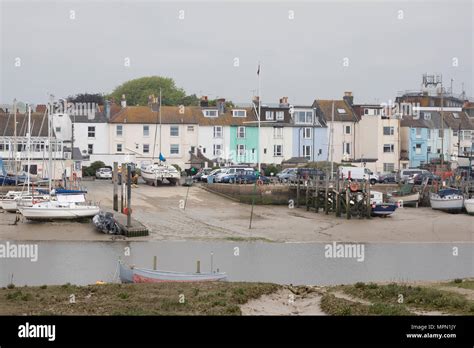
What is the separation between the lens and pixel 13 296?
2475cm

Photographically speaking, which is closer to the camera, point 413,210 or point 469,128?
point 413,210

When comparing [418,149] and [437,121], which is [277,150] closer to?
[418,149]

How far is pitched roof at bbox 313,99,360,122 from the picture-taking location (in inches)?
3590

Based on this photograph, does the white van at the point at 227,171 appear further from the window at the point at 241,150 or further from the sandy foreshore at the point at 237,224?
the window at the point at 241,150

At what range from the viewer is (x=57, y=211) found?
51781mm

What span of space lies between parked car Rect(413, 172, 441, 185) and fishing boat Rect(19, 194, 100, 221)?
3221 cm

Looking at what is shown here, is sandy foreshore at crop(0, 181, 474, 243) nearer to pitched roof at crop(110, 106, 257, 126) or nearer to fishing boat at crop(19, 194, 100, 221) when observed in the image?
fishing boat at crop(19, 194, 100, 221)

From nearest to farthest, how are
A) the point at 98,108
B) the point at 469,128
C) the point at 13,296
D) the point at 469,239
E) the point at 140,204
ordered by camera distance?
the point at 13,296 < the point at 469,239 < the point at 140,204 < the point at 98,108 < the point at 469,128

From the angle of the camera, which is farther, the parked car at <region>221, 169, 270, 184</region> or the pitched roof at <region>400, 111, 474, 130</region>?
the pitched roof at <region>400, 111, 474, 130</region>

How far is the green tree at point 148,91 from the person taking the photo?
468ft

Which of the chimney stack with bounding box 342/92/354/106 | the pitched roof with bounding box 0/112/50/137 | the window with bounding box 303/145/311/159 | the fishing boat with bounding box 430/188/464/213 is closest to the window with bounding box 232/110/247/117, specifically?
the window with bounding box 303/145/311/159
